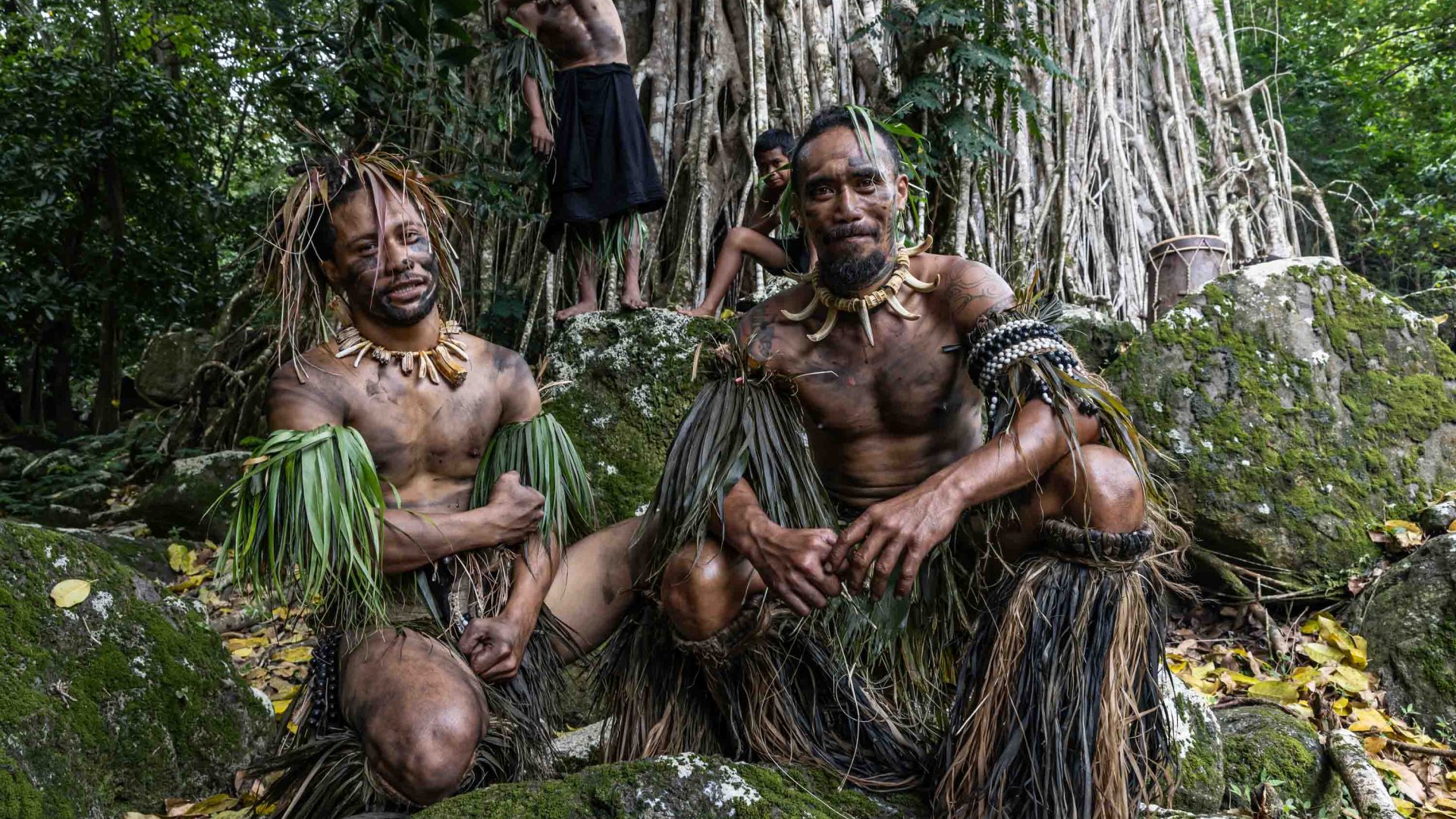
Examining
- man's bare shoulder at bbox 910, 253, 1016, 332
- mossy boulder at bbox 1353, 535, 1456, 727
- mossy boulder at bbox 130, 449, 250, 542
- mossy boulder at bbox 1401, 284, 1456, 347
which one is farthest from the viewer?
mossy boulder at bbox 1401, 284, 1456, 347

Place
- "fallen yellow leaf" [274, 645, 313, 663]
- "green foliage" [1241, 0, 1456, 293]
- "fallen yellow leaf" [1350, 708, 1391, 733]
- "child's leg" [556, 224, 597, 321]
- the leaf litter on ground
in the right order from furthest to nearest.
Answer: "green foliage" [1241, 0, 1456, 293] < "child's leg" [556, 224, 597, 321] < "fallen yellow leaf" [274, 645, 313, 663] < "fallen yellow leaf" [1350, 708, 1391, 733] < the leaf litter on ground

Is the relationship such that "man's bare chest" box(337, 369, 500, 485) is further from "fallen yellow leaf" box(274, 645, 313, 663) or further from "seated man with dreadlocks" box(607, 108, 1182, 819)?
"fallen yellow leaf" box(274, 645, 313, 663)

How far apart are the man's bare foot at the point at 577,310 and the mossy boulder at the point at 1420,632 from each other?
2992 millimetres

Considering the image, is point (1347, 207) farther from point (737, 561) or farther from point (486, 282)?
point (737, 561)

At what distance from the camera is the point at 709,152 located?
5785 millimetres

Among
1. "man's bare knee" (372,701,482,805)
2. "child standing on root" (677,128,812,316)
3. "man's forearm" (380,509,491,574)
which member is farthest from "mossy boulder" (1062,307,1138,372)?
"man's bare knee" (372,701,482,805)

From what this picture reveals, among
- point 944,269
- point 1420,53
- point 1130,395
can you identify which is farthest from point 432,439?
point 1420,53

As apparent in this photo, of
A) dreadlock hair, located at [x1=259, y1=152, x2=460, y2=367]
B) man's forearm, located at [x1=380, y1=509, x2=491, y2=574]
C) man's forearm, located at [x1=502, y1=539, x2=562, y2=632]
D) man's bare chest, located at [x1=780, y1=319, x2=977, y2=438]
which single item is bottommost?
man's forearm, located at [x1=502, y1=539, x2=562, y2=632]

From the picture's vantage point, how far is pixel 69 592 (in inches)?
102

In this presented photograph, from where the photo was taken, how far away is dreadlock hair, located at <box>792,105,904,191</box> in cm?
220

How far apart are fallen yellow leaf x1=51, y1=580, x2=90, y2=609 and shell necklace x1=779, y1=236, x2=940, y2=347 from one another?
1.98 m

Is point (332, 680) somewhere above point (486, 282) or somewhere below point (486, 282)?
below

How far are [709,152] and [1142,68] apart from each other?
10.5 ft

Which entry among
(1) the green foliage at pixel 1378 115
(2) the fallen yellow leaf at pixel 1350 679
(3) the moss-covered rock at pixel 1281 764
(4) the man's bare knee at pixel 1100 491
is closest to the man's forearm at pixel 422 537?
(4) the man's bare knee at pixel 1100 491
